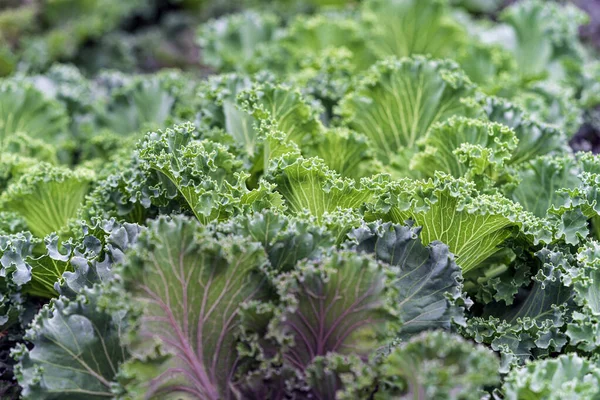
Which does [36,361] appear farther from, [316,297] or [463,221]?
[463,221]

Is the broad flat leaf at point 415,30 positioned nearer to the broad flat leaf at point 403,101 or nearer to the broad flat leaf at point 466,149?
the broad flat leaf at point 403,101

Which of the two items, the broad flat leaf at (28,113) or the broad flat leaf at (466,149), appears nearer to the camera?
the broad flat leaf at (466,149)

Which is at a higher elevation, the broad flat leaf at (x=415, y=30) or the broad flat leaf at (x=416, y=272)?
the broad flat leaf at (x=415, y=30)

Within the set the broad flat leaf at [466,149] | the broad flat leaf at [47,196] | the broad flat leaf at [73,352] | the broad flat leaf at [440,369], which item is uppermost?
the broad flat leaf at [47,196]

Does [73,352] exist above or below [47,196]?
below

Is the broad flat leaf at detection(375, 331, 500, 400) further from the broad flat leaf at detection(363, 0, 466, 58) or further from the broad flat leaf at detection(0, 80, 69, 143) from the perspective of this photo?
the broad flat leaf at detection(363, 0, 466, 58)

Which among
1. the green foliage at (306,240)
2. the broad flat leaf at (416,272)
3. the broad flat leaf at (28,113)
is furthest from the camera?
the broad flat leaf at (28,113)

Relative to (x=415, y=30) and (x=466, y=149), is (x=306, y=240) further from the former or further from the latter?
(x=415, y=30)

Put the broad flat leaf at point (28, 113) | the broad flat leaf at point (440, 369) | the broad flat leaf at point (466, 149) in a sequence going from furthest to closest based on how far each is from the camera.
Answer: the broad flat leaf at point (28, 113) < the broad flat leaf at point (466, 149) < the broad flat leaf at point (440, 369)

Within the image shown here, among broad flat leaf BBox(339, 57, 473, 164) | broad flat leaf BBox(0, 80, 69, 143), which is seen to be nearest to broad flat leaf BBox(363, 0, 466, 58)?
broad flat leaf BBox(339, 57, 473, 164)

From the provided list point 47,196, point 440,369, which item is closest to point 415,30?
point 47,196

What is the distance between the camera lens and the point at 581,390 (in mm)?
2055

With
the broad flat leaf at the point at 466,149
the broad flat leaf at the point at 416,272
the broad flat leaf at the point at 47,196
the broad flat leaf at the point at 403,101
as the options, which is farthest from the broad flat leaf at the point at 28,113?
the broad flat leaf at the point at 416,272

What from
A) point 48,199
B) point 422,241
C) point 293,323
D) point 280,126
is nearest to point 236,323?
point 293,323
